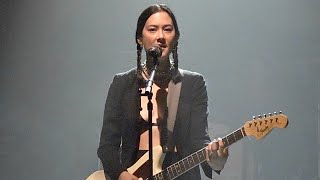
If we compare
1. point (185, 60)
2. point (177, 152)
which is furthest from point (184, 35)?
point (177, 152)

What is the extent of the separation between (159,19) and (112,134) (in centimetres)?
52

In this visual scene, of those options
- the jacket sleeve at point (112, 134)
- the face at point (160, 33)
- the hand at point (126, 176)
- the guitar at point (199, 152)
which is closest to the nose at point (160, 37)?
the face at point (160, 33)

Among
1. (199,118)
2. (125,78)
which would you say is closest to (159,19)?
(125,78)

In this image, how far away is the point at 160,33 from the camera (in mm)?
2568

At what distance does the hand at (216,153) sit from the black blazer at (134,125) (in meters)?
0.08

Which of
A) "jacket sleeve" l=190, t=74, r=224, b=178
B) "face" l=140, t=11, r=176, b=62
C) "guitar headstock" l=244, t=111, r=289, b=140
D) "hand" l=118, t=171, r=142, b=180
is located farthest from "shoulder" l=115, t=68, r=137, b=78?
"guitar headstock" l=244, t=111, r=289, b=140

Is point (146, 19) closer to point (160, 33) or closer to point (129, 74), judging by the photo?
point (160, 33)

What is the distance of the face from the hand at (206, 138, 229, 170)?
1.45ft

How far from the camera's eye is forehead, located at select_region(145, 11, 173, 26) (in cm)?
260

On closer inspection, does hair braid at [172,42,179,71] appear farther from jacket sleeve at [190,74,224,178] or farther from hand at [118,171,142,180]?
hand at [118,171,142,180]

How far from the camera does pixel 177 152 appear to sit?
2529mm

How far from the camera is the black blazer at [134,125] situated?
8.30ft

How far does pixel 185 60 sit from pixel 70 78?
0.55m

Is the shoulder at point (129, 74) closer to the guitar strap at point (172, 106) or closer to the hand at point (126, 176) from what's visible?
the guitar strap at point (172, 106)
